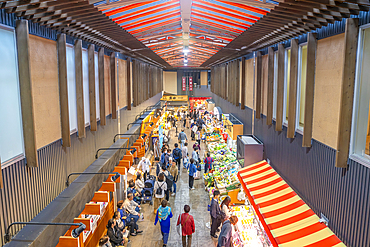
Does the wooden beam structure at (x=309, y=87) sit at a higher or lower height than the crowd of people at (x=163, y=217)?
higher

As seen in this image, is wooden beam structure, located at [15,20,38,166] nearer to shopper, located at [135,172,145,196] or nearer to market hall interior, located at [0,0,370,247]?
market hall interior, located at [0,0,370,247]

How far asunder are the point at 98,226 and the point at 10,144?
122 inches

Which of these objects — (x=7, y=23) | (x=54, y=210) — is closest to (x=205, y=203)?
(x=54, y=210)

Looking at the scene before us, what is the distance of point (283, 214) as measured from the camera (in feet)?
17.9

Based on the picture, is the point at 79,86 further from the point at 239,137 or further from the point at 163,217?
the point at 239,137

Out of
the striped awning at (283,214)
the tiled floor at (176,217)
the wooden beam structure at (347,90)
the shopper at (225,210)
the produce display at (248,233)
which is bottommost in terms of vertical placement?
the tiled floor at (176,217)

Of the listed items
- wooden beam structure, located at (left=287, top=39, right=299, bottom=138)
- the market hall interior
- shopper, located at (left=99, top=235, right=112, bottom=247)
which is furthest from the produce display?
shopper, located at (left=99, top=235, right=112, bottom=247)

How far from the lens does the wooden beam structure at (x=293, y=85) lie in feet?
18.6

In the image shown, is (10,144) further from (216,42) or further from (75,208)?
(216,42)

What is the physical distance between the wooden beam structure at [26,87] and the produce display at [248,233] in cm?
428

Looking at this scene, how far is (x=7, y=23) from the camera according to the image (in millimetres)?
4219

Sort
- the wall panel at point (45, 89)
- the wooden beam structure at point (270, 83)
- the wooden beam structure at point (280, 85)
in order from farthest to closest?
the wooden beam structure at point (270, 83) → the wooden beam structure at point (280, 85) → the wall panel at point (45, 89)

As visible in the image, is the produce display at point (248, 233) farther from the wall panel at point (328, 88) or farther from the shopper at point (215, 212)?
the wall panel at point (328, 88)

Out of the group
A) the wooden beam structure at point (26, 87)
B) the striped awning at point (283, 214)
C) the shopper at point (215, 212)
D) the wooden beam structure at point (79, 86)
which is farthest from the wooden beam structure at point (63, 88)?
the striped awning at point (283, 214)
